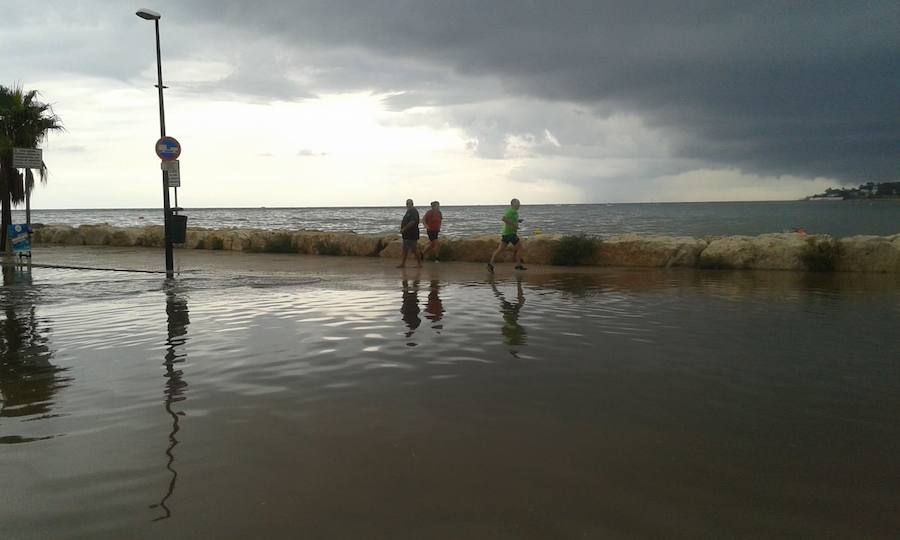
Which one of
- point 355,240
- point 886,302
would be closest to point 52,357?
point 886,302

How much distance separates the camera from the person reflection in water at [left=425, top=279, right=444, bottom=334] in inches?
321

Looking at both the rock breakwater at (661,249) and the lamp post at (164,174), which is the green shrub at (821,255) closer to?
the rock breakwater at (661,249)

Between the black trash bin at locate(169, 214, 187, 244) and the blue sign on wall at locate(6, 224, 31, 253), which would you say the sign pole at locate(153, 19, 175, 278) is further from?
the blue sign on wall at locate(6, 224, 31, 253)

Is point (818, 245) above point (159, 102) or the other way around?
the other way around

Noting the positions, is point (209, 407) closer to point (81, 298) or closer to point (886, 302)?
point (81, 298)

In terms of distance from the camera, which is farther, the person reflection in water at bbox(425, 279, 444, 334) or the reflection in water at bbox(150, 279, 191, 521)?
the person reflection in water at bbox(425, 279, 444, 334)

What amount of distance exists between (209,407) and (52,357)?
290 cm

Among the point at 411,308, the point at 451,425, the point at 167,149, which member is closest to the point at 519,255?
the point at 411,308

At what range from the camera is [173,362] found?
616cm

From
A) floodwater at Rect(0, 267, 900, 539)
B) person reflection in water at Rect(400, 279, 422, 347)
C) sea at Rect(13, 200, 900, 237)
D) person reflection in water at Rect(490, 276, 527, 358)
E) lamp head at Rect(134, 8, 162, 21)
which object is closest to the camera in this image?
floodwater at Rect(0, 267, 900, 539)

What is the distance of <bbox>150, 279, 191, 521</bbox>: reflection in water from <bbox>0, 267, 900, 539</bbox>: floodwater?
3 cm

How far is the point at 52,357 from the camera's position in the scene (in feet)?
21.3

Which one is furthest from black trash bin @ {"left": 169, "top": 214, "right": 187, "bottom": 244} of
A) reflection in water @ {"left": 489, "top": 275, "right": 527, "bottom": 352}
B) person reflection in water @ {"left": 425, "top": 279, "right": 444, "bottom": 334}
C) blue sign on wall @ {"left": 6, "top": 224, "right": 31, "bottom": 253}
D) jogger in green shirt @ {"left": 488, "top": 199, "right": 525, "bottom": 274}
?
reflection in water @ {"left": 489, "top": 275, "right": 527, "bottom": 352}

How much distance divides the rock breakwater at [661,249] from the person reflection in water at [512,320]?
609 centimetres
